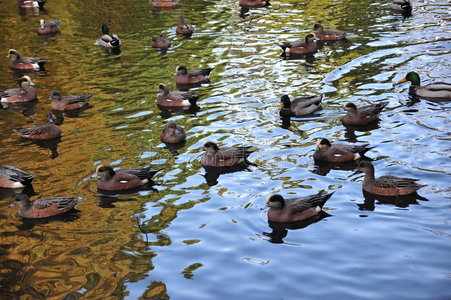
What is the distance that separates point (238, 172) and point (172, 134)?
2514 mm

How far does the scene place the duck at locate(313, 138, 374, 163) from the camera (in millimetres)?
15234

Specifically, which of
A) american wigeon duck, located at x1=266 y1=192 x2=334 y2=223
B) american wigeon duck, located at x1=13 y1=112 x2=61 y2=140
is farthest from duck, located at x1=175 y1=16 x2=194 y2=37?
american wigeon duck, located at x1=266 y1=192 x2=334 y2=223

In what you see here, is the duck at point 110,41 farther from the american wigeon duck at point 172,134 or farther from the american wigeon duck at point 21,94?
the american wigeon duck at point 172,134

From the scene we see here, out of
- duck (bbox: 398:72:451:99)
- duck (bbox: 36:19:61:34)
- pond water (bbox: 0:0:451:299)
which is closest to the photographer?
pond water (bbox: 0:0:451:299)

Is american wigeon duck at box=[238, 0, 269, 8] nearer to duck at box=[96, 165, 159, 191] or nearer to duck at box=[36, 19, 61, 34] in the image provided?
duck at box=[36, 19, 61, 34]

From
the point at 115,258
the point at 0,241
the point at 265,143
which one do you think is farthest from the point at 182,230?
the point at 265,143

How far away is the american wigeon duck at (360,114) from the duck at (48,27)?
1615 cm

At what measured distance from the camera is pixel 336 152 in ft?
50.2

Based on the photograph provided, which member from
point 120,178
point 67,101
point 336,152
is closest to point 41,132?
point 67,101

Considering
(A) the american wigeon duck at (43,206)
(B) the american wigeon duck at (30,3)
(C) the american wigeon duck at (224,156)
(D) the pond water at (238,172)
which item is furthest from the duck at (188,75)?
(B) the american wigeon duck at (30,3)

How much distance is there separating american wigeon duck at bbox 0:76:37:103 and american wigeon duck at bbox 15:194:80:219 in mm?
8022

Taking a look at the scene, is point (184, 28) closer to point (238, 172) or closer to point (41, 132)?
point (41, 132)

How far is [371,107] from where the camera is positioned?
57.0 feet

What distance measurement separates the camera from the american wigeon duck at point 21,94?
21.0 meters
